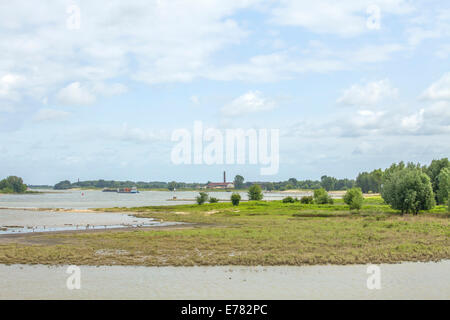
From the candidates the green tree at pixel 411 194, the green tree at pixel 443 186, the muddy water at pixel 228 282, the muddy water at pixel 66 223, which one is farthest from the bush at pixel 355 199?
the muddy water at pixel 228 282

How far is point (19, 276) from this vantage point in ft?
89.9

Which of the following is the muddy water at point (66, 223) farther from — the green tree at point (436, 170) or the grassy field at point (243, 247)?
the green tree at point (436, 170)

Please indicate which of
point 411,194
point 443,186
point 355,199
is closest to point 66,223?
point 355,199

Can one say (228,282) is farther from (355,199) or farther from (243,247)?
(355,199)

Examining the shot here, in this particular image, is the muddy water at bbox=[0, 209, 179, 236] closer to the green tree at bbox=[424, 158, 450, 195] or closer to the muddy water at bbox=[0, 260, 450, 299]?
the muddy water at bbox=[0, 260, 450, 299]

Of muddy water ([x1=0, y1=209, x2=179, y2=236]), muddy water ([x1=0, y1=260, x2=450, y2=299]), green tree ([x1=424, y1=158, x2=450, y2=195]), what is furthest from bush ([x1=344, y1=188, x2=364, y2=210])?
muddy water ([x1=0, y1=260, x2=450, y2=299])

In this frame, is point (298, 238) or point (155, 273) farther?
point (298, 238)

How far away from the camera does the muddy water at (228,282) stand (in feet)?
76.5

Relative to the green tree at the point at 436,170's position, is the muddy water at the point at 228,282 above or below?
below
